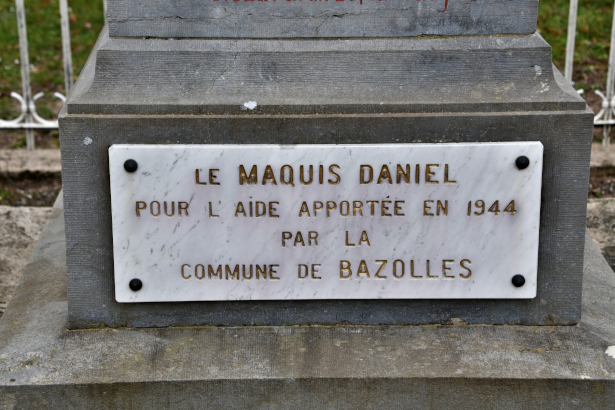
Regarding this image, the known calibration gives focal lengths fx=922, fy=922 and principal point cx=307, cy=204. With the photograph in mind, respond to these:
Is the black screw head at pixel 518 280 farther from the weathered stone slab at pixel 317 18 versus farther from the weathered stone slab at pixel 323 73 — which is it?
the weathered stone slab at pixel 317 18

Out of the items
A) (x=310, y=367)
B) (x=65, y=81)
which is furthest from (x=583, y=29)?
(x=310, y=367)

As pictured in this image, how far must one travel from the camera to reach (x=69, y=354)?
134 inches

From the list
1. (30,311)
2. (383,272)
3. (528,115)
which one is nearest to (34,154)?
(30,311)

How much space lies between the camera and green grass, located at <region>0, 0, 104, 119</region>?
6620 millimetres

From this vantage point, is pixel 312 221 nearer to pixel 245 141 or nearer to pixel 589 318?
pixel 245 141

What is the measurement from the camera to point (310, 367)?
3.33 metres

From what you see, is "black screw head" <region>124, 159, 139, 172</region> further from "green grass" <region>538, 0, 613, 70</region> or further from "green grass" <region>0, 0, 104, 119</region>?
"green grass" <region>538, 0, 613, 70</region>

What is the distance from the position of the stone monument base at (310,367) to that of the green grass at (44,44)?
3.37m

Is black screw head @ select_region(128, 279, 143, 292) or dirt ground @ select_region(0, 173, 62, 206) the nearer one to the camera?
black screw head @ select_region(128, 279, 143, 292)

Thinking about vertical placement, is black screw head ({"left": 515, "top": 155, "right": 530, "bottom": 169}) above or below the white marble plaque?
above

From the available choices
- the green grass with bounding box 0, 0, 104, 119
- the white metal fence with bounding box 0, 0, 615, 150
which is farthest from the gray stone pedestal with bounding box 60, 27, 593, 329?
the green grass with bounding box 0, 0, 104, 119

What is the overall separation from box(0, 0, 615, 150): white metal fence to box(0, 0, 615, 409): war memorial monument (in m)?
2.52

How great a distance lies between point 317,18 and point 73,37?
4.21 metres

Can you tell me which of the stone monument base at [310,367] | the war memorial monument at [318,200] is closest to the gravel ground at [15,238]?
the stone monument base at [310,367]
